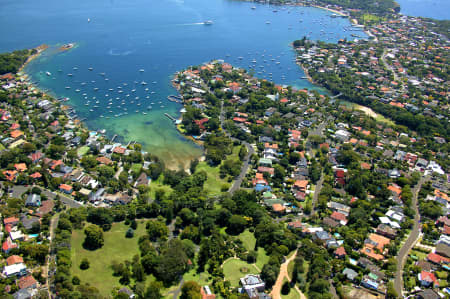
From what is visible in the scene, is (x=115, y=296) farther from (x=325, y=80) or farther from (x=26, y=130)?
(x=325, y=80)

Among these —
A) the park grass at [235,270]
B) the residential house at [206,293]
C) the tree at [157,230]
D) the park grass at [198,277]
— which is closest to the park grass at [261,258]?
the park grass at [235,270]

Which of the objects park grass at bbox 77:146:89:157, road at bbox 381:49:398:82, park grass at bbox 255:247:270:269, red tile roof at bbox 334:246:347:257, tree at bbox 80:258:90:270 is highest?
road at bbox 381:49:398:82

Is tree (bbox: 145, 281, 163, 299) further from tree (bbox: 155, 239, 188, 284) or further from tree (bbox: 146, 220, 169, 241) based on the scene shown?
tree (bbox: 146, 220, 169, 241)

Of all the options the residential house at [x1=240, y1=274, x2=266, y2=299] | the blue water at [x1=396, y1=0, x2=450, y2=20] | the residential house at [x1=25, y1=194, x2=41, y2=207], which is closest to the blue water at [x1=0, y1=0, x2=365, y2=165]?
the residential house at [x1=25, y1=194, x2=41, y2=207]

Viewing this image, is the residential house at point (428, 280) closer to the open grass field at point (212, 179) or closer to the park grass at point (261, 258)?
the park grass at point (261, 258)

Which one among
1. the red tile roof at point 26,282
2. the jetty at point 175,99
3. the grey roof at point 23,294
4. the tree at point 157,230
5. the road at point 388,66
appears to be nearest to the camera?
the grey roof at point 23,294

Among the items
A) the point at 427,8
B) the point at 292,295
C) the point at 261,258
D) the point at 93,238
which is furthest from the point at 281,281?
the point at 427,8

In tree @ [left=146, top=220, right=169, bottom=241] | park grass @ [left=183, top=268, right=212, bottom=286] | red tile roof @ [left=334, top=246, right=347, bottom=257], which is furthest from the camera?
tree @ [left=146, top=220, right=169, bottom=241]
